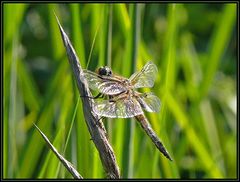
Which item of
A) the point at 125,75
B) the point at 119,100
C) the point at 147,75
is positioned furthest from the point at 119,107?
the point at 125,75

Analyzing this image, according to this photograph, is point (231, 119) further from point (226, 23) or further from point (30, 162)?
point (30, 162)

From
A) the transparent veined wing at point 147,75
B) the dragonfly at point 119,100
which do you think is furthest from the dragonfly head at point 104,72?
the transparent veined wing at point 147,75

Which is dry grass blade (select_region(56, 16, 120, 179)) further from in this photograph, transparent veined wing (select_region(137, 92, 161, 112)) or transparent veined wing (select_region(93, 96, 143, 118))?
transparent veined wing (select_region(137, 92, 161, 112))

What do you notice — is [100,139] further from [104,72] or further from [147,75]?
[147,75]

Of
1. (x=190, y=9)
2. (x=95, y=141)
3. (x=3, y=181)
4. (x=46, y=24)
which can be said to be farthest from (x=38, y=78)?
(x=95, y=141)

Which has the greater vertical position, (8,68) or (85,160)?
(8,68)

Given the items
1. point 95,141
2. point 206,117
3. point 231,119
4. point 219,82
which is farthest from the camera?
point 219,82

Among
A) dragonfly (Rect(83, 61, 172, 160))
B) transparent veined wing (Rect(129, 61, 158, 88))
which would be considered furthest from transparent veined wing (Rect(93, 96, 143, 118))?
transparent veined wing (Rect(129, 61, 158, 88))
